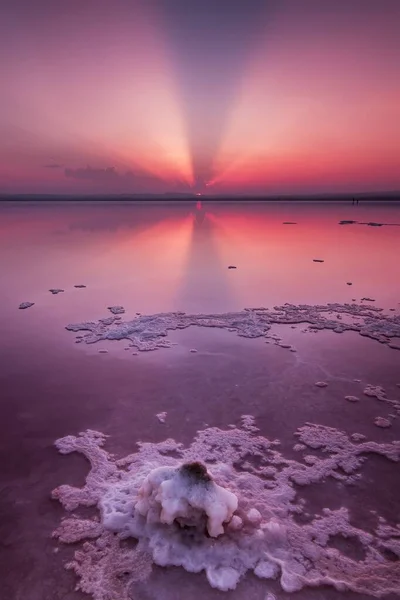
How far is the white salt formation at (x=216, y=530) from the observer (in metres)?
2.73

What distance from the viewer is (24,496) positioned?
3477 mm

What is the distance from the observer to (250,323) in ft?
27.0

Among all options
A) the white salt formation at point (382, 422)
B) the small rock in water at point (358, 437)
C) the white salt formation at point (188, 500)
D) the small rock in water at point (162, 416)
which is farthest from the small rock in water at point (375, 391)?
the white salt formation at point (188, 500)

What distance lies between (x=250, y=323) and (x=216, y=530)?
5519 mm

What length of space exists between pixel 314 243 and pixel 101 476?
23479 mm

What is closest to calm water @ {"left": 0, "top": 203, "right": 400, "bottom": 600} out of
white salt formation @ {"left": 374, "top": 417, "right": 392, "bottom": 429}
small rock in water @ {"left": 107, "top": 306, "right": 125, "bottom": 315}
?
white salt formation @ {"left": 374, "top": 417, "right": 392, "bottom": 429}

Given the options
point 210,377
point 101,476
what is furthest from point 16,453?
point 210,377

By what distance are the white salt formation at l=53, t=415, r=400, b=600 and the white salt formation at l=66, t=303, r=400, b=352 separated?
3.47 m

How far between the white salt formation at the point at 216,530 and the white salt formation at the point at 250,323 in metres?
3.47

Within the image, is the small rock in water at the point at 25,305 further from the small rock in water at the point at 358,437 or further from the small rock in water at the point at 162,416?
the small rock in water at the point at 358,437

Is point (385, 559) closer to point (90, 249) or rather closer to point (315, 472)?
point (315, 472)

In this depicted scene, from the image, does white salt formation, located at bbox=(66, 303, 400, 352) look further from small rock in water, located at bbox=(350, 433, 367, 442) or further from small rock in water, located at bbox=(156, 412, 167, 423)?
small rock in water, located at bbox=(350, 433, 367, 442)

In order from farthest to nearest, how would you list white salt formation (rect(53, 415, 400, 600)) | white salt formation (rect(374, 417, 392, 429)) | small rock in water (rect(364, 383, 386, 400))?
small rock in water (rect(364, 383, 386, 400)) < white salt formation (rect(374, 417, 392, 429)) < white salt formation (rect(53, 415, 400, 600))

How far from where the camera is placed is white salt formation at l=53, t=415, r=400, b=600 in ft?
8.96
